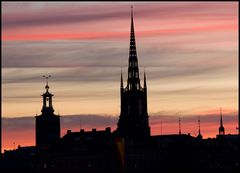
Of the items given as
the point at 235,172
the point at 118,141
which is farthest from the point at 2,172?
the point at 118,141

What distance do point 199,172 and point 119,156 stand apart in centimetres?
5522

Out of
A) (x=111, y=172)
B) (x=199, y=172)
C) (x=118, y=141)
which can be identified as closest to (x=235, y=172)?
(x=199, y=172)

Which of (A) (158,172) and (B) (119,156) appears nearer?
(B) (119,156)

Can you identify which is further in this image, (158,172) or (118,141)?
(158,172)

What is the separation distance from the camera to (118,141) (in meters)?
140

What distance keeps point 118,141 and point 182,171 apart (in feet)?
193

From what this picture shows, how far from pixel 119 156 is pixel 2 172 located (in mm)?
58091

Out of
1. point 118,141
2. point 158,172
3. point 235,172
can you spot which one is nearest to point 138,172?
point 158,172

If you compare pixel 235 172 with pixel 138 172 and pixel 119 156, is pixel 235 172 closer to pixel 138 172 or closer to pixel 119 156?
pixel 138 172

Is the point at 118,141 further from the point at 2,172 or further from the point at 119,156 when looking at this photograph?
the point at 2,172

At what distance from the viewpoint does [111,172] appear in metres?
198

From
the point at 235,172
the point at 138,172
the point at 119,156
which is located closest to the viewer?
the point at 119,156

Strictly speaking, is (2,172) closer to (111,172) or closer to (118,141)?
(111,172)

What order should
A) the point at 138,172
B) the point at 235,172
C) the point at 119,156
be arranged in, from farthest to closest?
the point at 138,172 < the point at 235,172 < the point at 119,156
